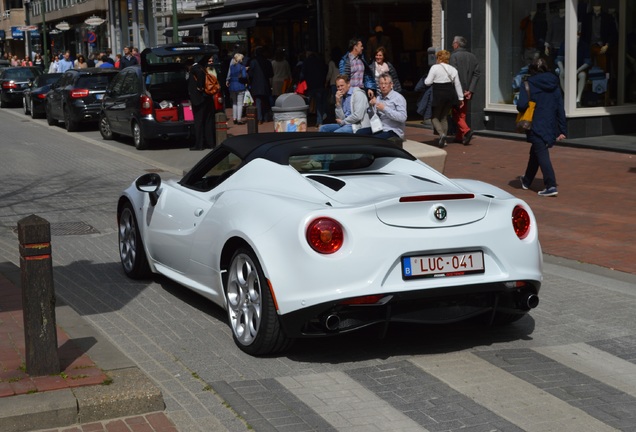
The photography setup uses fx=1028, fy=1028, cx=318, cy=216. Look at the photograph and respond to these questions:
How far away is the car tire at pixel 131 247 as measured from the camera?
27.7 ft

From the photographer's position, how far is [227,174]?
7.26 meters

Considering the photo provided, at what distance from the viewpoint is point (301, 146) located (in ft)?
22.9

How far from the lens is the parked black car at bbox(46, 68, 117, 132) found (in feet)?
84.1

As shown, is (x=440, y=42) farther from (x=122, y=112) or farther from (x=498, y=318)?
(x=498, y=318)

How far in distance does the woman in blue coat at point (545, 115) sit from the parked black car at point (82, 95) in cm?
1465

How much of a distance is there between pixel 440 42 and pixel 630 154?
22.1ft

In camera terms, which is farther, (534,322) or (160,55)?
(160,55)

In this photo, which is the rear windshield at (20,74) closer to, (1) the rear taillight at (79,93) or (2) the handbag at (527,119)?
(1) the rear taillight at (79,93)

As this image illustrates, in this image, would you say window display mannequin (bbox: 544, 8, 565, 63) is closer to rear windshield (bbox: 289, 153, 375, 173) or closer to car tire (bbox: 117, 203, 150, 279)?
car tire (bbox: 117, 203, 150, 279)

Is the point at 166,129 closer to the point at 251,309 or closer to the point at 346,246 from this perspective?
the point at 251,309

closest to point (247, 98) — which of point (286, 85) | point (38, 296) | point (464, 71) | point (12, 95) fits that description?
point (286, 85)

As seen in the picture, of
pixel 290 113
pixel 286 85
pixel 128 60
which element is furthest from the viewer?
pixel 128 60

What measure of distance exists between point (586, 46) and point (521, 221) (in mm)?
13424

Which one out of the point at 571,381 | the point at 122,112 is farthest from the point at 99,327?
the point at 122,112
